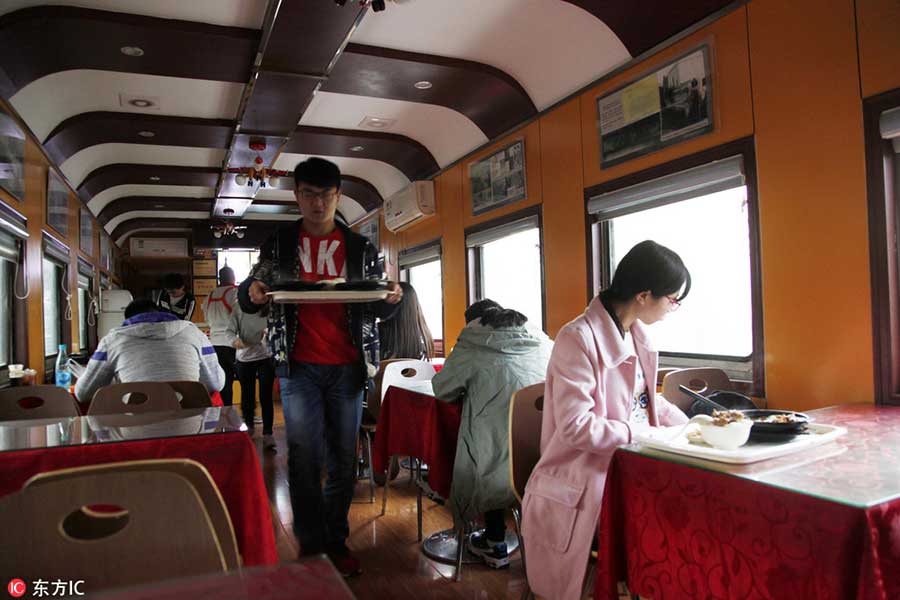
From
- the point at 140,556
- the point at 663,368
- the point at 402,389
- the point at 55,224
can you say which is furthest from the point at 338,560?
the point at 55,224

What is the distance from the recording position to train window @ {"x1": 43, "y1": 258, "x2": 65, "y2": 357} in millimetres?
5702

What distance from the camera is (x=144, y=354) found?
10.3ft

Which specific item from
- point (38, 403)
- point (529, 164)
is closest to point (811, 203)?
point (529, 164)

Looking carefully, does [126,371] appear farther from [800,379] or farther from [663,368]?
[800,379]

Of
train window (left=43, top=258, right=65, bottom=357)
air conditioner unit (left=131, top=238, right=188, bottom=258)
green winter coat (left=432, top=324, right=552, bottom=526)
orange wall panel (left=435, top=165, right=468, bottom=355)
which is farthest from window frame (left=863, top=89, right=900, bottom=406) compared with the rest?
air conditioner unit (left=131, top=238, right=188, bottom=258)

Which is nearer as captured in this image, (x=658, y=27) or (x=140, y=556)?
(x=140, y=556)

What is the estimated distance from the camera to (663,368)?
349 cm

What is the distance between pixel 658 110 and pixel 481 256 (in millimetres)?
2683

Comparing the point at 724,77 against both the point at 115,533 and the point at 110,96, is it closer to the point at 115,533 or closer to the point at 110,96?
the point at 115,533

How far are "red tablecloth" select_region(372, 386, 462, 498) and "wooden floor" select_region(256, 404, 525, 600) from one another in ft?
1.14

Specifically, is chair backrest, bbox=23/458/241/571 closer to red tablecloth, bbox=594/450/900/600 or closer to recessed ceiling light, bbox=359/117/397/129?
red tablecloth, bbox=594/450/900/600

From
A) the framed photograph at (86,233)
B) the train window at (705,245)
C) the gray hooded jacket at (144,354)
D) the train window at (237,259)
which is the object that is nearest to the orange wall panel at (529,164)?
the train window at (705,245)

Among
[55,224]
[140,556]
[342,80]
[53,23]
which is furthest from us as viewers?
[55,224]

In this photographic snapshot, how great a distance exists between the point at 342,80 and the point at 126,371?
263 cm
